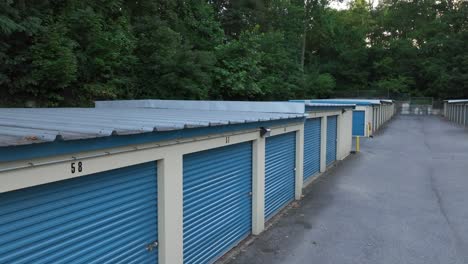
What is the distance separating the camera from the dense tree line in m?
18.2

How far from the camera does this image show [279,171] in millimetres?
10297

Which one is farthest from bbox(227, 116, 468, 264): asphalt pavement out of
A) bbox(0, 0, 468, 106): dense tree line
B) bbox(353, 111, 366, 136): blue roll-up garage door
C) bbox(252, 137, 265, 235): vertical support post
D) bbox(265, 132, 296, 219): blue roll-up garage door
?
bbox(0, 0, 468, 106): dense tree line

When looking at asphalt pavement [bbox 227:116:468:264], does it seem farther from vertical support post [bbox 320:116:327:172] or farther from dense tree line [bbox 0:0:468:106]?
dense tree line [bbox 0:0:468:106]

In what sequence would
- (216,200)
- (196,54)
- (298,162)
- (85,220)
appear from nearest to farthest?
(85,220) → (216,200) → (298,162) → (196,54)

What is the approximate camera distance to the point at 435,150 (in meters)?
21.9

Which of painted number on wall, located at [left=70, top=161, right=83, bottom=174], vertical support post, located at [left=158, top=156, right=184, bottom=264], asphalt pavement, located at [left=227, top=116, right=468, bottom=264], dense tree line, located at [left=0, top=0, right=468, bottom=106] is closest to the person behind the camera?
painted number on wall, located at [left=70, top=161, right=83, bottom=174]

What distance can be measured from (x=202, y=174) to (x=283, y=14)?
169 ft

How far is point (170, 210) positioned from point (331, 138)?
12.8m

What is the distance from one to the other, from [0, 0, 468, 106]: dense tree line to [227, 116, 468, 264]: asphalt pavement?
12674 millimetres

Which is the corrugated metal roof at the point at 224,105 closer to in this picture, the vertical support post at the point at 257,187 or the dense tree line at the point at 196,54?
the vertical support post at the point at 257,187

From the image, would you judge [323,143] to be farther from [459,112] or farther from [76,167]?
[459,112]

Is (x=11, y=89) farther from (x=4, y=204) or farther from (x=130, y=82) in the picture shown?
(x=4, y=204)

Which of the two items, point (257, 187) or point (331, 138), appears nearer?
point (257, 187)

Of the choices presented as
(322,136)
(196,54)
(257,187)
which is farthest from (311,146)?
(196,54)
